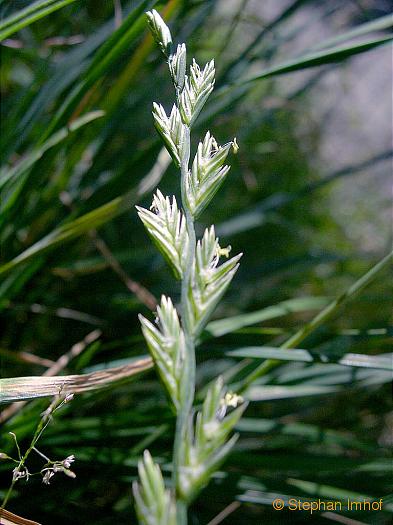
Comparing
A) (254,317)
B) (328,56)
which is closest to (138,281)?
(254,317)

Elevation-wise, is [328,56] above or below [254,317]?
above

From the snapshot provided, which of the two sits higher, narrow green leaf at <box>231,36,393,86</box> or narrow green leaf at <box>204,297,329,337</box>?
narrow green leaf at <box>231,36,393,86</box>

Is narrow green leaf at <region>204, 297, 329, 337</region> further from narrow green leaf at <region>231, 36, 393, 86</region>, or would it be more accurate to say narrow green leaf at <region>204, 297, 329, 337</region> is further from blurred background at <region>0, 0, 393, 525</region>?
narrow green leaf at <region>231, 36, 393, 86</region>

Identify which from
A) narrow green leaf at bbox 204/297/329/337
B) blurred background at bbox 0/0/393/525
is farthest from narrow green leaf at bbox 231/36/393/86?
narrow green leaf at bbox 204/297/329/337

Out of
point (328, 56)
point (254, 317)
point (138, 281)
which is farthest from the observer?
point (138, 281)

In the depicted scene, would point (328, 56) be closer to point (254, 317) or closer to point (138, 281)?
point (254, 317)

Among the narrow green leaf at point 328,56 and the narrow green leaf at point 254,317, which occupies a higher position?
the narrow green leaf at point 328,56

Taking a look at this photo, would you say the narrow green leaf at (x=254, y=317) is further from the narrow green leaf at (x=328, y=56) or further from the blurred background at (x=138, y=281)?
the narrow green leaf at (x=328, y=56)

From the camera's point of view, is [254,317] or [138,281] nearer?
[254,317]

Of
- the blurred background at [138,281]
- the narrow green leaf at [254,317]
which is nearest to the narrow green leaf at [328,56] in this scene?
the blurred background at [138,281]
